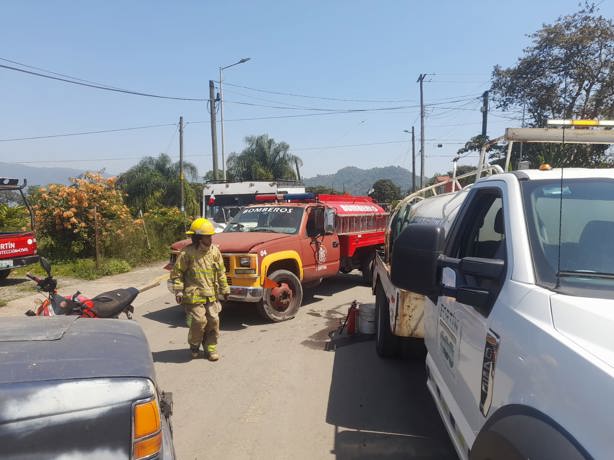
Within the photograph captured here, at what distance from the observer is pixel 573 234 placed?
6.68 feet

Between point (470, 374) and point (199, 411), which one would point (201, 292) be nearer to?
point (199, 411)

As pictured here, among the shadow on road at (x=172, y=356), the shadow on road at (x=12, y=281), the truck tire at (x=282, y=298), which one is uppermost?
the truck tire at (x=282, y=298)

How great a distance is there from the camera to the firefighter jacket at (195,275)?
5.23 meters

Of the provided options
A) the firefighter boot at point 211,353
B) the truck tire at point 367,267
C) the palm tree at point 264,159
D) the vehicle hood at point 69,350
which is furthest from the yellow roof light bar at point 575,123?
the palm tree at point 264,159

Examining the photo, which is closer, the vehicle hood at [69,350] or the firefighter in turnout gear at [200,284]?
the vehicle hood at [69,350]

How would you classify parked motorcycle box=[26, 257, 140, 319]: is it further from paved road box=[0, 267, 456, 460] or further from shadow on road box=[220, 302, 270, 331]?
shadow on road box=[220, 302, 270, 331]

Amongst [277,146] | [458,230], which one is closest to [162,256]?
[458,230]

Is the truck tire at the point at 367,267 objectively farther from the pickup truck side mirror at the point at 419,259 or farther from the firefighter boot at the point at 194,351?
the pickup truck side mirror at the point at 419,259

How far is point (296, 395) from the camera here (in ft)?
14.3

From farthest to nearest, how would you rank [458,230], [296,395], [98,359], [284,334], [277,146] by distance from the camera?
[277,146] → [284,334] → [296,395] → [458,230] → [98,359]

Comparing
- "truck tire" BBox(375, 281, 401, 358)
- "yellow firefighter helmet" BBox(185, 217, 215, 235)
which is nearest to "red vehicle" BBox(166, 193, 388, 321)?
"yellow firefighter helmet" BBox(185, 217, 215, 235)

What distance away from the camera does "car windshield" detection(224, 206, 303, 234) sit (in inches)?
311

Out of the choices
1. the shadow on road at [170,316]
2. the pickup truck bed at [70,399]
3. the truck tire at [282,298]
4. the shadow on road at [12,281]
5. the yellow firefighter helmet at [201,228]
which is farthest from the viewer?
the shadow on road at [12,281]

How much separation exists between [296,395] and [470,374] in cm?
253
